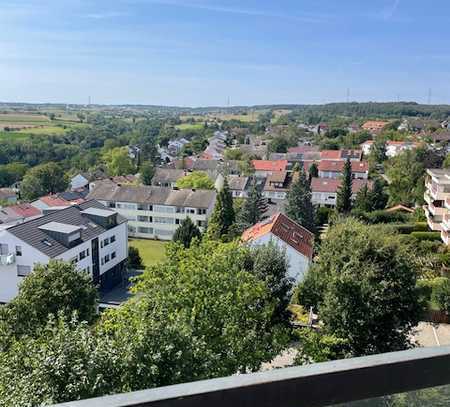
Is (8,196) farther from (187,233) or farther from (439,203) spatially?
(439,203)

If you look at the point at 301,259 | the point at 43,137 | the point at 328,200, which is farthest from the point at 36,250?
the point at 43,137

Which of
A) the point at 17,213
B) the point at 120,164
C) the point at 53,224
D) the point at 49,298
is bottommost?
the point at 17,213

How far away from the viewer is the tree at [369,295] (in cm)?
1174

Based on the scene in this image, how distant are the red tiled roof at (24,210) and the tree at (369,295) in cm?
3038

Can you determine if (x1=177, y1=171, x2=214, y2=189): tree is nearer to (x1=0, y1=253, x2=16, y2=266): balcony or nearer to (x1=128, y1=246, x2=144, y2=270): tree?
(x1=128, y1=246, x2=144, y2=270): tree

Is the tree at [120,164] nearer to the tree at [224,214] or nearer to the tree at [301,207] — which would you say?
the tree at [224,214]

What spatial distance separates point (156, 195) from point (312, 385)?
3548 cm

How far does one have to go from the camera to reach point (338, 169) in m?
53.6

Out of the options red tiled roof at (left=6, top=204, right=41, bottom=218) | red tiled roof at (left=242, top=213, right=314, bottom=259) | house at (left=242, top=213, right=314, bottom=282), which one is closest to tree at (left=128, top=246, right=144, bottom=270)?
red tiled roof at (left=242, top=213, right=314, bottom=259)

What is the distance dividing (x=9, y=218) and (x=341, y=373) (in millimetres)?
37245

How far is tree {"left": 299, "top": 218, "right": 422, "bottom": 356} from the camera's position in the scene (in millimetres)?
11742

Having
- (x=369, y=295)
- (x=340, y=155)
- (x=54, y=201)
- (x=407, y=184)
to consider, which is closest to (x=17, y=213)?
(x=54, y=201)

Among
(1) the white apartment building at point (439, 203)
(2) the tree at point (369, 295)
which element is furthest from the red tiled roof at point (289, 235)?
(1) the white apartment building at point (439, 203)

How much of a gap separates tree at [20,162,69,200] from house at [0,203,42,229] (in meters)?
13.1
